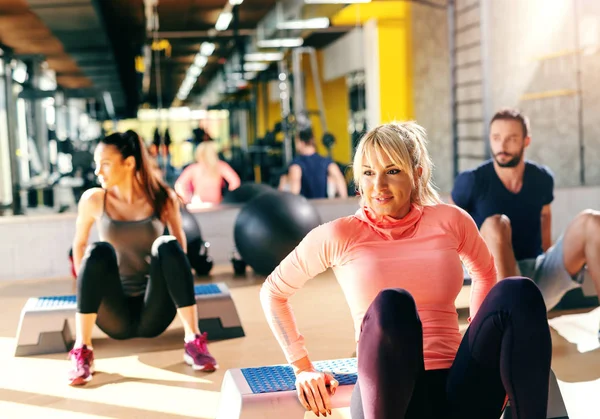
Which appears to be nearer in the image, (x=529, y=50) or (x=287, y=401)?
(x=287, y=401)

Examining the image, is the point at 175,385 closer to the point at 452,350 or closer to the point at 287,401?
the point at 287,401

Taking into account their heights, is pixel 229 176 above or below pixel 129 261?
above

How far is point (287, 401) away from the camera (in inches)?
74.8

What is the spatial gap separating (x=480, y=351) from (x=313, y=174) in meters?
4.32

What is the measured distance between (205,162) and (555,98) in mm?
2994

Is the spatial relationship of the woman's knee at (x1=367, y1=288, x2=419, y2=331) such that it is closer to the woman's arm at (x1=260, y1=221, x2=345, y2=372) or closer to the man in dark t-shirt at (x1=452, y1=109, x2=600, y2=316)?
the woman's arm at (x1=260, y1=221, x2=345, y2=372)

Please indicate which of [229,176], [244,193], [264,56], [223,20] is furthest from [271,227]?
[223,20]

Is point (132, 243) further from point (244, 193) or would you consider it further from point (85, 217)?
point (244, 193)

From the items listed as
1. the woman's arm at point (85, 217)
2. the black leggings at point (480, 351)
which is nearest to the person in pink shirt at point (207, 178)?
the woman's arm at point (85, 217)

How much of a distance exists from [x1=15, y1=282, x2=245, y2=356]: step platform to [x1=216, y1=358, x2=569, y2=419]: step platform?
144 centimetres

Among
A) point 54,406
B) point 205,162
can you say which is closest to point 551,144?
point 205,162

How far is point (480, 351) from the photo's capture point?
5.18ft

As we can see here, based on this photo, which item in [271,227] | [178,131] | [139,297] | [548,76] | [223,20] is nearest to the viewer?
[139,297]

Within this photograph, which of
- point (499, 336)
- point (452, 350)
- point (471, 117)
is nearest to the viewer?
point (499, 336)
